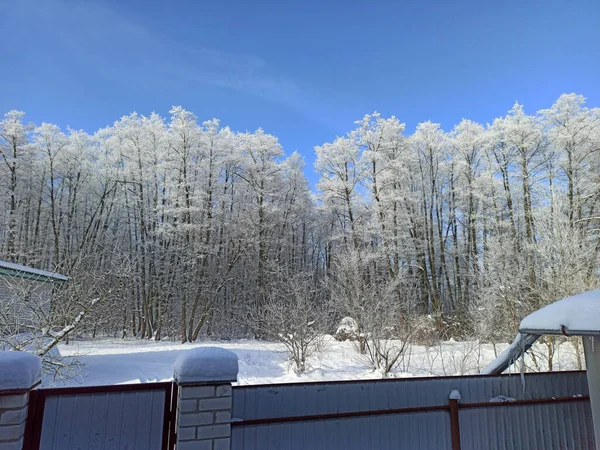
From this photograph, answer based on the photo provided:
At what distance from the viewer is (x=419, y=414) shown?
3459mm

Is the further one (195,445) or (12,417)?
(195,445)

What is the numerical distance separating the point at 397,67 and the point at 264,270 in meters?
11.5

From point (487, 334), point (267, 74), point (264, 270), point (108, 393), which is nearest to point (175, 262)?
point (264, 270)

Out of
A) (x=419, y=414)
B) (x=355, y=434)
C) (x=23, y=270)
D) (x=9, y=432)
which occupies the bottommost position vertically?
(x=355, y=434)

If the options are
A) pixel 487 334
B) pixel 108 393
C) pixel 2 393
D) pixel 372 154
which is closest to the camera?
pixel 2 393

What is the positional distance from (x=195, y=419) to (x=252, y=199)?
17701mm

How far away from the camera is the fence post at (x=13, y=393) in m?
2.20

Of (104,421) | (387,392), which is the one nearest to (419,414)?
(387,392)

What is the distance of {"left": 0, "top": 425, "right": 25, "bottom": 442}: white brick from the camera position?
2203mm

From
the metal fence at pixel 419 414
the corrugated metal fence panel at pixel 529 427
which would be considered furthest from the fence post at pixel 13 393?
the corrugated metal fence panel at pixel 529 427

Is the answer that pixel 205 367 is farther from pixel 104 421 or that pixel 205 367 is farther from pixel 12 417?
pixel 12 417

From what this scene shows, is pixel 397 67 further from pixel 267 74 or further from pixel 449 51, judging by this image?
pixel 267 74

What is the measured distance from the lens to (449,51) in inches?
398

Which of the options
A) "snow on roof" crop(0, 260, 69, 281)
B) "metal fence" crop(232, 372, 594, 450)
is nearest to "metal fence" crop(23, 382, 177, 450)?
"metal fence" crop(232, 372, 594, 450)
